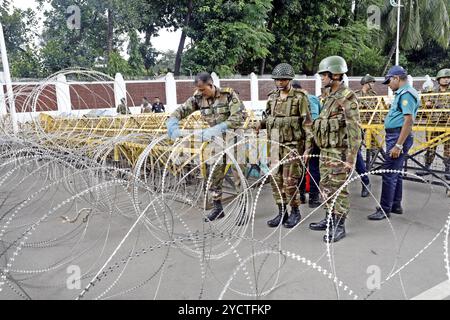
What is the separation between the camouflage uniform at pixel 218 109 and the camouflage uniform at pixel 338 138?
0.89 m

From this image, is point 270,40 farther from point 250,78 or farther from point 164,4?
point 164,4

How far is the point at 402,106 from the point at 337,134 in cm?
83

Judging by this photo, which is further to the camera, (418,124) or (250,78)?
(250,78)

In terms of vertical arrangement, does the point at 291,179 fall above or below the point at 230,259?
above

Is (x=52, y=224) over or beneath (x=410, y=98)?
beneath

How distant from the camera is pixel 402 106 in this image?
13.3 ft

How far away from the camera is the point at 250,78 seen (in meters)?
20.8

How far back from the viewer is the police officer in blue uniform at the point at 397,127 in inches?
158

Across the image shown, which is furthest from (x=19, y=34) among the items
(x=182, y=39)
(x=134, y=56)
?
(x=182, y=39)

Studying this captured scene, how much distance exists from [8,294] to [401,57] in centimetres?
3177

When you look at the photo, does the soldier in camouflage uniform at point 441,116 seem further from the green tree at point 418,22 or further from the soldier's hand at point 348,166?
the green tree at point 418,22

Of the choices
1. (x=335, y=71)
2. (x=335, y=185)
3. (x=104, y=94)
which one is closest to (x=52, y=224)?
(x=335, y=185)

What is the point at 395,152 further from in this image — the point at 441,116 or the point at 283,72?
the point at 441,116

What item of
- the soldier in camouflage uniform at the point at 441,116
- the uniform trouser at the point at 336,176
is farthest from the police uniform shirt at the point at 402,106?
the soldier in camouflage uniform at the point at 441,116
